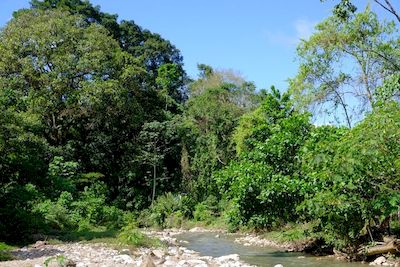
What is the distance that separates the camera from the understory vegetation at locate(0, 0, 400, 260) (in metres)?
11.4

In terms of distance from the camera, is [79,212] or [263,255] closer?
[263,255]

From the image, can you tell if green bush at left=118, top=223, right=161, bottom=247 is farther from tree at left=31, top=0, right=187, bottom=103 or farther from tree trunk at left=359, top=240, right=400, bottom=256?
tree at left=31, top=0, right=187, bottom=103

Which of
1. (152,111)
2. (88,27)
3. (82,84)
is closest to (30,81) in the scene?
(82,84)

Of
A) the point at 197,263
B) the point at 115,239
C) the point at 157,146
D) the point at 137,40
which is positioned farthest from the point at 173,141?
the point at 197,263

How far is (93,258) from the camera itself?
11.3 m

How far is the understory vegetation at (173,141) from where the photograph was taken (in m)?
11.4

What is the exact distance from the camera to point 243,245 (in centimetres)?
1705

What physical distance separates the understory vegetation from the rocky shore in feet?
3.22

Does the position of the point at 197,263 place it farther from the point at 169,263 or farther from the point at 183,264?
the point at 169,263

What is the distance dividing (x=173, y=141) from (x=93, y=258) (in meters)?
21.9

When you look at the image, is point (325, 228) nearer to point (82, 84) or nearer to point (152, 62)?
point (82, 84)

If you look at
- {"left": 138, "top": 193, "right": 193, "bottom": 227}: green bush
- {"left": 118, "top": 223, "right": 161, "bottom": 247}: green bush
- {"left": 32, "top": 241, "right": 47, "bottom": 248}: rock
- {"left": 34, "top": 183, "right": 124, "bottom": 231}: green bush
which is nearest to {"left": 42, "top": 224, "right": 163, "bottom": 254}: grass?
{"left": 118, "top": 223, "right": 161, "bottom": 247}: green bush

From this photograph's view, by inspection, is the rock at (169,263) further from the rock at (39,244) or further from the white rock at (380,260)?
the white rock at (380,260)

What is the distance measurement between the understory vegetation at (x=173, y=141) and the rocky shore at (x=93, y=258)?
0.98 m
